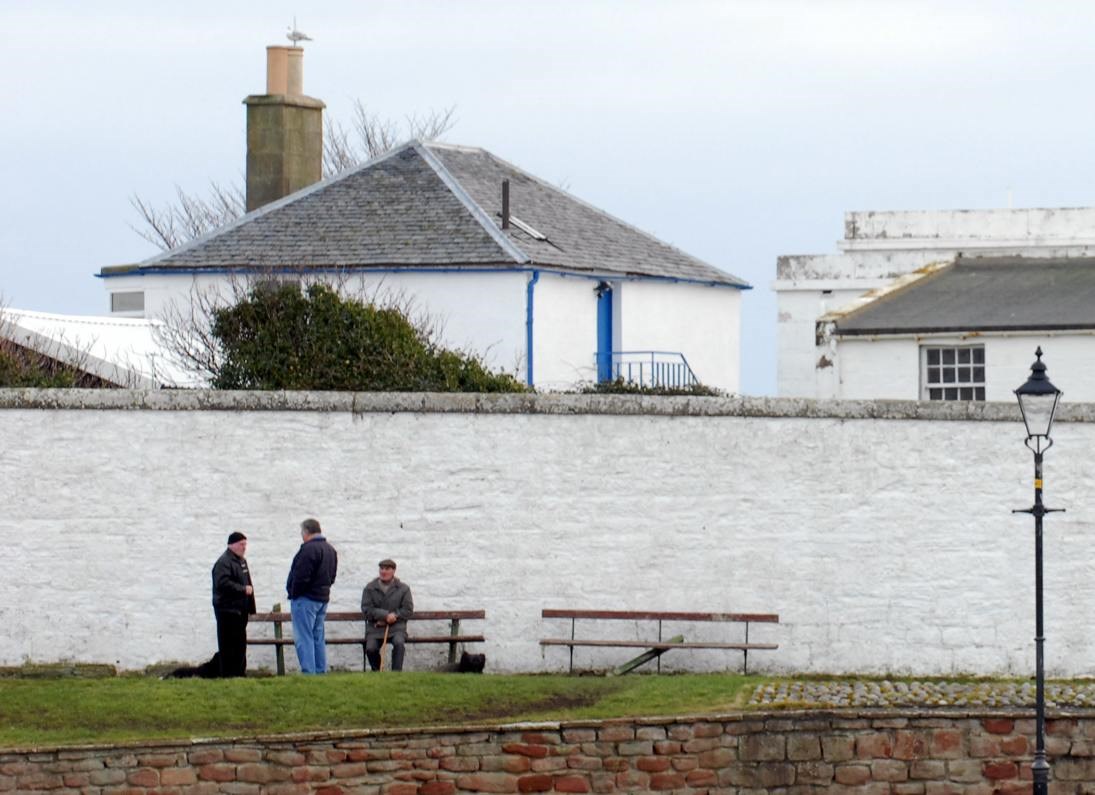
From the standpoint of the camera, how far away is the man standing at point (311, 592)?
61.5 ft

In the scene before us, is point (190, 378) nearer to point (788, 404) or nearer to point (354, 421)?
point (354, 421)

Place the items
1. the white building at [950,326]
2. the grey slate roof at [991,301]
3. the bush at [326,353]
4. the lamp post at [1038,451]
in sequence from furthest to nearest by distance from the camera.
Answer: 1. the grey slate roof at [991,301]
2. the white building at [950,326]
3. the bush at [326,353]
4. the lamp post at [1038,451]

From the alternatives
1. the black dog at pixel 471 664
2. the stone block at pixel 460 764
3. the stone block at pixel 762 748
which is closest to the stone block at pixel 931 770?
the stone block at pixel 762 748

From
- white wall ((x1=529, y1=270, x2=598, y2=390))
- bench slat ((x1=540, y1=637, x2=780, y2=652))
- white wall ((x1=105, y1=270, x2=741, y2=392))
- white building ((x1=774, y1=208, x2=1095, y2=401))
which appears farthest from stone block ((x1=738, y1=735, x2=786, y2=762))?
white wall ((x1=529, y1=270, x2=598, y2=390))

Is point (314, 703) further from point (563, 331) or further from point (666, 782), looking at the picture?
point (563, 331)

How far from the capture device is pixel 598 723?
1653 cm

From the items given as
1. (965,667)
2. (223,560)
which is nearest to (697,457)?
(965,667)

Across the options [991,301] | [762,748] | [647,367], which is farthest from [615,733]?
[647,367]

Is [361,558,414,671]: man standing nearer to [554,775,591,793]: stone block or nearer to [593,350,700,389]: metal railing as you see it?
[554,775,591,793]: stone block

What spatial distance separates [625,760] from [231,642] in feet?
13.6

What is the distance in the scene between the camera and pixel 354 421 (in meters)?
19.6

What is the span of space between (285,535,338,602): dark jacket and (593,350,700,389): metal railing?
1435cm

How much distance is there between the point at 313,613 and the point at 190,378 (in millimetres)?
8222

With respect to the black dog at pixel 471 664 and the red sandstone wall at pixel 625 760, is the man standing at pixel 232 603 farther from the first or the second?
the red sandstone wall at pixel 625 760
